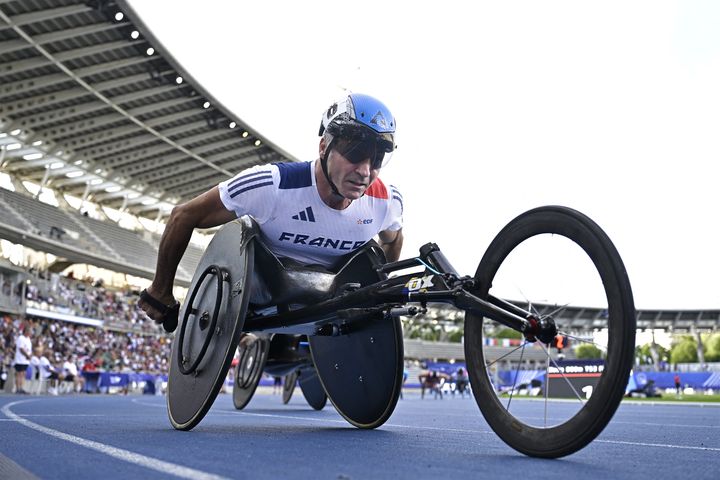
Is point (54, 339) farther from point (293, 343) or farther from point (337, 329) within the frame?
point (337, 329)

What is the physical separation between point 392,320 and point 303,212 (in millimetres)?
995

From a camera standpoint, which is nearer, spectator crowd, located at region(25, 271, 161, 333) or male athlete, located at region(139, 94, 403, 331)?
male athlete, located at region(139, 94, 403, 331)

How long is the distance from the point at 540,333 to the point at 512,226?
0.60m

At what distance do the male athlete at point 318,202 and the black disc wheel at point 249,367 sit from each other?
3.74m

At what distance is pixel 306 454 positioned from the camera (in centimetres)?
321

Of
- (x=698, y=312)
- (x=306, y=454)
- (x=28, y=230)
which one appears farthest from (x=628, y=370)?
(x=698, y=312)

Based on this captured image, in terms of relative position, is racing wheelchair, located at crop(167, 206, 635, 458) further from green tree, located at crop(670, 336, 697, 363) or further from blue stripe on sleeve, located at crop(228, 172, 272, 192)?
green tree, located at crop(670, 336, 697, 363)

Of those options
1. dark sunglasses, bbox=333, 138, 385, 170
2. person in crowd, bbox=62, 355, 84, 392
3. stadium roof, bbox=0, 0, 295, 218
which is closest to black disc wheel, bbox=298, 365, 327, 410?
dark sunglasses, bbox=333, 138, 385, 170

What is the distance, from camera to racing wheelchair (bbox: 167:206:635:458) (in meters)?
2.98

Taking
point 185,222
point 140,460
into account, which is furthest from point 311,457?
point 185,222

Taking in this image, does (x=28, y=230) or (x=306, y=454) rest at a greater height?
(x=28, y=230)

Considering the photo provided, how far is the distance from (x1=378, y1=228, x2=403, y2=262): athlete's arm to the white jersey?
11cm

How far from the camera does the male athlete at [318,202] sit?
4.18 m

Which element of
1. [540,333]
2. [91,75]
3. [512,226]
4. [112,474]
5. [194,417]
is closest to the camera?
[112,474]
